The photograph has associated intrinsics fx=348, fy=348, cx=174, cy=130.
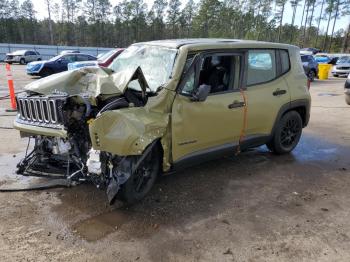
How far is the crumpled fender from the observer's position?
139 inches

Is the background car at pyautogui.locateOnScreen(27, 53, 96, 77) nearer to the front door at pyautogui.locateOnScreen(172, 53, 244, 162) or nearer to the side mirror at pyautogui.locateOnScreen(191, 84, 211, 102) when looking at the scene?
the front door at pyautogui.locateOnScreen(172, 53, 244, 162)

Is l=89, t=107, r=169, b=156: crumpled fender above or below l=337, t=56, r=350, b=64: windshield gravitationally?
above

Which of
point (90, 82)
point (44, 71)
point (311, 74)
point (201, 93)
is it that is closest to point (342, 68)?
point (311, 74)

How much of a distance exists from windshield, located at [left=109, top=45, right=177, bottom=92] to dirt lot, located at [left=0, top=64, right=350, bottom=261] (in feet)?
4.62

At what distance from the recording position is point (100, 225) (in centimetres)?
366

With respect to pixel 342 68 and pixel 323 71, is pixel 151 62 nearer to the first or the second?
pixel 323 71

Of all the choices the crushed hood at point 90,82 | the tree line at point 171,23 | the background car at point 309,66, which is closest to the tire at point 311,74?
the background car at point 309,66

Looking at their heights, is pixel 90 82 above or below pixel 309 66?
above

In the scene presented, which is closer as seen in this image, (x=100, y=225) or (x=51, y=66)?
(x=100, y=225)

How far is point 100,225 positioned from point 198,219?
106 centimetres

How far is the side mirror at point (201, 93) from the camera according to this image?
4098 mm

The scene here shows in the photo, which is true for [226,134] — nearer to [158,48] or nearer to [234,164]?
[234,164]

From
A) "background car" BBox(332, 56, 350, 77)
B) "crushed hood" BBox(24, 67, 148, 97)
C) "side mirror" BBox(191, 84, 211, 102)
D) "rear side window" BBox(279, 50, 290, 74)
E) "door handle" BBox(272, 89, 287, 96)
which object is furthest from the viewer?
"background car" BBox(332, 56, 350, 77)

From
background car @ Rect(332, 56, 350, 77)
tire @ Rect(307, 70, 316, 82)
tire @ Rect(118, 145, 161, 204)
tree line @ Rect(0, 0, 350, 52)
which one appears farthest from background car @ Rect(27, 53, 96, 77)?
tree line @ Rect(0, 0, 350, 52)
